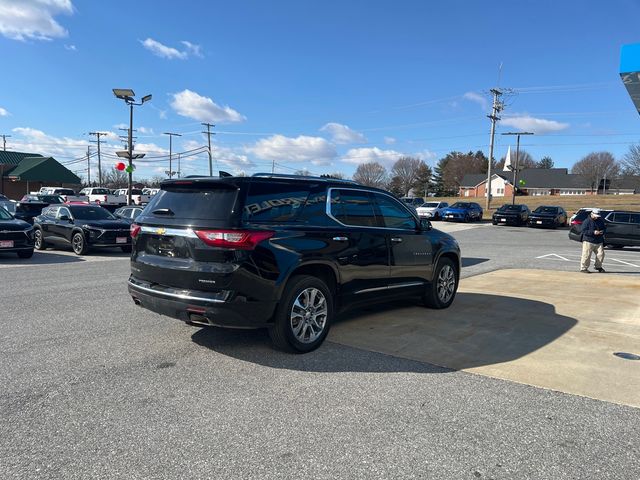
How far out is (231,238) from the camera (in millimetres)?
4594

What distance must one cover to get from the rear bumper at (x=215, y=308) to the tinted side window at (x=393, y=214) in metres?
2.29

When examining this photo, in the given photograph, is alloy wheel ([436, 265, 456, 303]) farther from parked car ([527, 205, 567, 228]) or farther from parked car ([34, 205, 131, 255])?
parked car ([527, 205, 567, 228])

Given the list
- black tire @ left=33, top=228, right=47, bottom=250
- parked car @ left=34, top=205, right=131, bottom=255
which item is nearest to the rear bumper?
parked car @ left=34, top=205, right=131, bottom=255

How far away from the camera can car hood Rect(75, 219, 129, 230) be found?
49.4ft

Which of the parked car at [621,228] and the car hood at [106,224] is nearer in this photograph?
the car hood at [106,224]

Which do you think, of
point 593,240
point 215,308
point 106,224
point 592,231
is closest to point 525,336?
point 215,308

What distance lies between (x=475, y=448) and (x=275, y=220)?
2.70 metres

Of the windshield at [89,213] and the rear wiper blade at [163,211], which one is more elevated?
the rear wiper blade at [163,211]

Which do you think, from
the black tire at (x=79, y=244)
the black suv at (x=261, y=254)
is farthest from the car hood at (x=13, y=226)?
the black suv at (x=261, y=254)

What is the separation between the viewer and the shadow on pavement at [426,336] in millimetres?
5023

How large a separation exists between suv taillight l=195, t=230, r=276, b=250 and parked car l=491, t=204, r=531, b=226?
35299 mm

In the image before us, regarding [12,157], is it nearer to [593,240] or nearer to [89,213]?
[89,213]

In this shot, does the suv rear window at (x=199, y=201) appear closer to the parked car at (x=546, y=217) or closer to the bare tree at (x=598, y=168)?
the parked car at (x=546, y=217)

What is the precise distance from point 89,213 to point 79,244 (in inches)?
59.5
